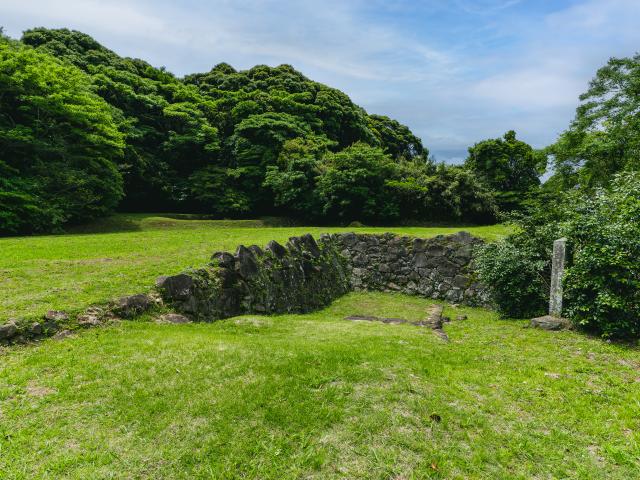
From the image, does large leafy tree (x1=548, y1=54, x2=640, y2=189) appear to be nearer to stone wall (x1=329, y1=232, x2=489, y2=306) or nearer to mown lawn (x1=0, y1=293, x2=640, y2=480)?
stone wall (x1=329, y1=232, x2=489, y2=306)

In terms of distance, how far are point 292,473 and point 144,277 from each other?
22.6ft

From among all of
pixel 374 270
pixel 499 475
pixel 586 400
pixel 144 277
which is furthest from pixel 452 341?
pixel 374 270

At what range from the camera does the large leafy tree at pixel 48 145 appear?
18.7 m

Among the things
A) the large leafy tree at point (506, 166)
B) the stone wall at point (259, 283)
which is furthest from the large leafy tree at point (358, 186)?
the large leafy tree at point (506, 166)

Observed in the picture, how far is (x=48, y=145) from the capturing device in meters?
20.7

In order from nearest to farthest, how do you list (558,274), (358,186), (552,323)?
(552,323)
(558,274)
(358,186)

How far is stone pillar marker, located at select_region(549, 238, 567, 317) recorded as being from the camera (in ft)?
30.5

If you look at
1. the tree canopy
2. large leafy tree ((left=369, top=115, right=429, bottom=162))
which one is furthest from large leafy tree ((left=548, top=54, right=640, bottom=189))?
large leafy tree ((left=369, top=115, right=429, bottom=162))

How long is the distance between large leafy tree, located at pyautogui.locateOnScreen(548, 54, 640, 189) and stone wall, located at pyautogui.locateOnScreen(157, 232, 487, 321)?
8907 millimetres

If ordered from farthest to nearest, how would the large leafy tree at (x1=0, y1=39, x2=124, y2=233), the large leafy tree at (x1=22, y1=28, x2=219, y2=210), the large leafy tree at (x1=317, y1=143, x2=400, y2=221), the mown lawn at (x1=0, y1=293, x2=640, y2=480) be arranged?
the large leafy tree at (x1=22, y1=28, x2=219, y2=210) → the large leafy tree at (x1=317, y1=143, x2=400, y2=221) → the large leafy tree at (x1=0, y1=39, x2=124, y2=233) → the mown lawn at (x1=0, y1=293, x2=640, y2=480)

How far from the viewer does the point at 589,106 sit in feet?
66.7

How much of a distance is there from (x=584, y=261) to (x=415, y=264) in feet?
27.2

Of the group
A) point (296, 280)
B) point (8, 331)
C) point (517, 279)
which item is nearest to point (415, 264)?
point (517, 279)

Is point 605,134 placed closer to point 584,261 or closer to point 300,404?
point 584,261
